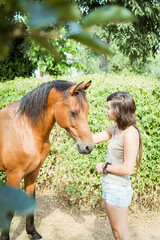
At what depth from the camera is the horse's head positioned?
1892 mm

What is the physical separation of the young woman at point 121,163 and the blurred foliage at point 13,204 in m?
1.42

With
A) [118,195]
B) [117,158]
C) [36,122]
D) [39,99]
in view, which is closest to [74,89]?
[39,99]

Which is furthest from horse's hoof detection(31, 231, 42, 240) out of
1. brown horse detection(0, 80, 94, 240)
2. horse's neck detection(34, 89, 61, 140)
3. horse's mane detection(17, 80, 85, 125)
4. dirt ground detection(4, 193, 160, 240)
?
horse's mane detection(17, 80, 85, 125)

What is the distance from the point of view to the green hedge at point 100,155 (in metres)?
3.25

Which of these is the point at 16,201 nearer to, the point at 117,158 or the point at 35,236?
the point at 117,158

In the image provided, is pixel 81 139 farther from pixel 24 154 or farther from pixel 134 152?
pixel 24 154

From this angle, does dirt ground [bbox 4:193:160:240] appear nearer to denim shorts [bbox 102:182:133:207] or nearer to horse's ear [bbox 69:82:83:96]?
denim shorts [bbox 102:182:133:207]

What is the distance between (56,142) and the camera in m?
3.70

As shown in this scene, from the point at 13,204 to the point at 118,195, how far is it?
5.11 feet

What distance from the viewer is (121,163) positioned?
178cm

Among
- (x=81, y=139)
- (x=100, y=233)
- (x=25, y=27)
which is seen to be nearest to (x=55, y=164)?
(x=100, y=233)

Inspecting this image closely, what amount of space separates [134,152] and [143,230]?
1869mm

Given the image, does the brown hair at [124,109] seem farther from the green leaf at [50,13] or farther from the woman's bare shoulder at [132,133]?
the green leaf at [50,13]

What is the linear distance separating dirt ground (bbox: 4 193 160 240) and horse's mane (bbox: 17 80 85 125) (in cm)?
131
